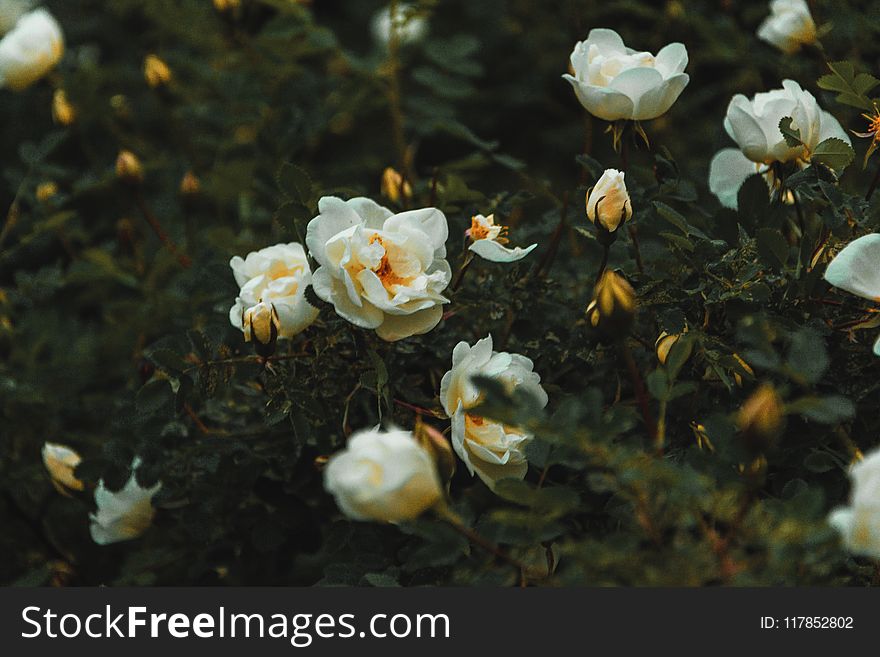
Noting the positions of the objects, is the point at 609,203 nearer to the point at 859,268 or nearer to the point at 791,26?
the point at 859,268

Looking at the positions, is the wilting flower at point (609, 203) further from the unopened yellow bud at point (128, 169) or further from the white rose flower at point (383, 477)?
the unopened yellow bud at point (128, 169)

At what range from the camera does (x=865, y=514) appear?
0.67m

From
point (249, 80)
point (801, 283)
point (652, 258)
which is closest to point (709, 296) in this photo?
point (801, 283)

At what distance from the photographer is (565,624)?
2.62 feet

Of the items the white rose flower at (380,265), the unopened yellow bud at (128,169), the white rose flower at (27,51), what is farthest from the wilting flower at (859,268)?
the white rose flower at (27,51)

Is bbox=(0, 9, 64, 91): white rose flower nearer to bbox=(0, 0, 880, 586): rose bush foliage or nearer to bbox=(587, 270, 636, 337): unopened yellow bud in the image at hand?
bbox=(0, 0, 880, 586): rose bush foliage

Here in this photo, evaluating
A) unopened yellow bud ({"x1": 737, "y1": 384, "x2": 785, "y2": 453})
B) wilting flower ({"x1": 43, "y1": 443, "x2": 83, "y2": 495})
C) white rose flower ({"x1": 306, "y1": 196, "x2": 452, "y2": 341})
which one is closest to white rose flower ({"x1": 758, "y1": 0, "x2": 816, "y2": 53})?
→ white rose flower ({"x1": 306, "y1": 196, "x2": 452, "y2": 341})

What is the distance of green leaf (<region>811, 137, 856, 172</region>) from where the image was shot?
982mm

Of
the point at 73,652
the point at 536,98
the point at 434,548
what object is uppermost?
the point at 434,548

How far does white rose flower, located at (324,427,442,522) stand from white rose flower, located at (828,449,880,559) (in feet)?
0.91

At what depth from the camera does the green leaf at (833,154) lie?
98 cm

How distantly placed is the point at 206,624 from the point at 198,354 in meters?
0.29

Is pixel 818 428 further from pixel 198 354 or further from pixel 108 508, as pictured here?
pixel 108 508

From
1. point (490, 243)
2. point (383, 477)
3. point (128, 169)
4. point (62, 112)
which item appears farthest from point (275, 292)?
point (62, 112)
